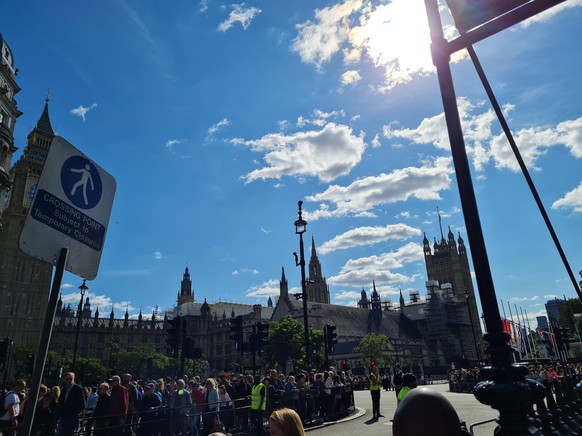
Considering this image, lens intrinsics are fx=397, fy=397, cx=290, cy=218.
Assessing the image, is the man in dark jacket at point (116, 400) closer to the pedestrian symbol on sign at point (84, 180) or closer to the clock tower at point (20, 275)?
the pedestrian symbol on sign at point (84, 180)

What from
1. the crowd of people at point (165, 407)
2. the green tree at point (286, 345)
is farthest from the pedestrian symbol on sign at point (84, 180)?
the green tree at point (286, 345)

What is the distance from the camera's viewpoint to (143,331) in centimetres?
11919

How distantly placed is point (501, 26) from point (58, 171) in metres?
2.99

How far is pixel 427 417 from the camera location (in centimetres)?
170

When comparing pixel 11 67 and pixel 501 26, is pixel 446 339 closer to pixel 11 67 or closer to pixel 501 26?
pixel 11 67

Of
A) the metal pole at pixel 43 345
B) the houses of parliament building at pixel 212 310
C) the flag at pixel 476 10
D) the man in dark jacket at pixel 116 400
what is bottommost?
the man in dark jacket at pixel 116 400

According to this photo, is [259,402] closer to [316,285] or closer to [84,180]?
[84,180]

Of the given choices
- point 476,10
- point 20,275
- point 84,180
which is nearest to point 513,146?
point 476,10

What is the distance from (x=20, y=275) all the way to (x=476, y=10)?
8056 centimetres

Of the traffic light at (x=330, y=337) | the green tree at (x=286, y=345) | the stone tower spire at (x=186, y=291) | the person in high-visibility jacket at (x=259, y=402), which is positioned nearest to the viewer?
the person in high-visibility jacket at (x=259, y=402)

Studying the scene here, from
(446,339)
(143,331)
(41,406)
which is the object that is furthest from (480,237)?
(143,331)

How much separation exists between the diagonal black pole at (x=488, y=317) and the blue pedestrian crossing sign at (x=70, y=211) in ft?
8.56

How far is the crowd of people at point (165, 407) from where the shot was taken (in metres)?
9.05

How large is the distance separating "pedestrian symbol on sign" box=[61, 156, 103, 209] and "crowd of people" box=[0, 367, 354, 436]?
Answer: 4501 mm
